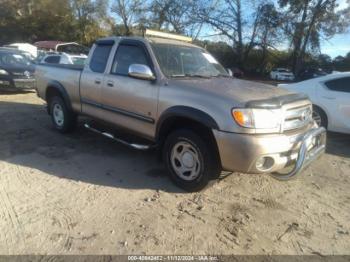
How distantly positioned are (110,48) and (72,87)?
3.89 feet

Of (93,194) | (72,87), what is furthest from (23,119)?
(93,194)

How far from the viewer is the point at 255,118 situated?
3770mm

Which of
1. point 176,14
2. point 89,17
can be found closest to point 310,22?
point 176,14

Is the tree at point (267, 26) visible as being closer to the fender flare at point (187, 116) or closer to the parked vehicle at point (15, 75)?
the parked vehicle at point (15, 75)

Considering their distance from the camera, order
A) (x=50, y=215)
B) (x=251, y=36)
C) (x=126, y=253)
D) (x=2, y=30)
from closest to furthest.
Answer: (x=126, y=253), (x=50, y=215), (x=251, y=36), (x=2, y=30)

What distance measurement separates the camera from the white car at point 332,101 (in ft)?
23.1

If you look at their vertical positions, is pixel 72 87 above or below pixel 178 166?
above

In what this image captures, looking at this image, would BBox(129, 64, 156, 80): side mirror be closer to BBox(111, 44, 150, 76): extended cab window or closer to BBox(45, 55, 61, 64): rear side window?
BBox(111, 44, 150, 76): extended cab window

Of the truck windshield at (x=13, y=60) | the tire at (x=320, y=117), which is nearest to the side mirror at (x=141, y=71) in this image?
the tire at (x=320, y=117)

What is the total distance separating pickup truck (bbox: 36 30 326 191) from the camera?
3.81m

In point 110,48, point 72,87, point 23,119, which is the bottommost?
point 23,119

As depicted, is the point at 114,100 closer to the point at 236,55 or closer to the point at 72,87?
the point at 72,87

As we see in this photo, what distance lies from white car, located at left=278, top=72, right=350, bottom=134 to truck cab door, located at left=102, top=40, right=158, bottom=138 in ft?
12.3

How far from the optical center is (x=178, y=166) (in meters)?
4.53
